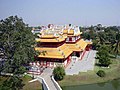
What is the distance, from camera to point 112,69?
25656mm

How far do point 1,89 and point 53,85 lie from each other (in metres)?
4.45

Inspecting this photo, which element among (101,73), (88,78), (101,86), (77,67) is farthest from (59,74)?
(77,67)

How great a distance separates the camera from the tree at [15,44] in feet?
64.1

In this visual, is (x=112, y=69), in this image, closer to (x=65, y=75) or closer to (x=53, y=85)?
(x=65, y=75)

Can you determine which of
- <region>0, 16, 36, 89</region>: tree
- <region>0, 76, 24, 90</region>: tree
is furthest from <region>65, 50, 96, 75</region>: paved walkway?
<region>0, 76, 24, 90</region>: tree

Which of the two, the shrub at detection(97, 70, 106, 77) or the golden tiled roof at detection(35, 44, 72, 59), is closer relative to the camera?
the shrub at detection(97, 70, 106, 77)

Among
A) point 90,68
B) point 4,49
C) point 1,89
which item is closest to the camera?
point 1,89

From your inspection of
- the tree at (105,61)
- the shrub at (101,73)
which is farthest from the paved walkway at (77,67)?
the shrub at (101,73)

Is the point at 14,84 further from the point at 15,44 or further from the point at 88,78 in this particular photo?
the point at 88,78

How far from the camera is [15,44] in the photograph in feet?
66.3

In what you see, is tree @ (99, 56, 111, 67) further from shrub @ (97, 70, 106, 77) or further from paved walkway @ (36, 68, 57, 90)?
paved walkway @ (36, 68, 57, 90)

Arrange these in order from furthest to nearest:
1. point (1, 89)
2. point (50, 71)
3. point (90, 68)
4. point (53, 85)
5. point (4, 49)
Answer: point (90, 68)
point (50, 71)
point (4, 49)
point (53, 85)
point (1, 89)

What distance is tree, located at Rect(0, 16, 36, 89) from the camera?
64.1ft

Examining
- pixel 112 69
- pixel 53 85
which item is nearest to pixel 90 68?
pixel 112 69
